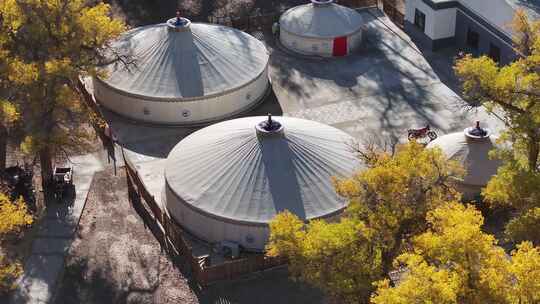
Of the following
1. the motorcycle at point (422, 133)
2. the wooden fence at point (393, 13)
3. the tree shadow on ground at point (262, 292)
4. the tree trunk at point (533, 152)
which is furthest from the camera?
the wooden fence at point (393, 13)

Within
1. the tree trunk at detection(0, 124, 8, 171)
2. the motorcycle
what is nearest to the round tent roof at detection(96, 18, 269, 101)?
the tree trunk at detection(0, 124, 8, 171)

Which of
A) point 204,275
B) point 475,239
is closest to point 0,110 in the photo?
point 204,275

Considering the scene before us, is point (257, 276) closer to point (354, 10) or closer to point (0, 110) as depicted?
point (0, 110)

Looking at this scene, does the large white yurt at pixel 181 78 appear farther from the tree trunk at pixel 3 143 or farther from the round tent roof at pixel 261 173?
the tree trunk at pixel 3 143

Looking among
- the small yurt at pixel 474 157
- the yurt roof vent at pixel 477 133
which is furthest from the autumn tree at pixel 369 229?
the yurt roof vent at pixel 477 133

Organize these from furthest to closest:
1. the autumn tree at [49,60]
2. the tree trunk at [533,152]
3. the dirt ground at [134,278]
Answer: the autumn tree at [49,60]
the dirt ground at [134,278]
the tree trunk at [533,152]

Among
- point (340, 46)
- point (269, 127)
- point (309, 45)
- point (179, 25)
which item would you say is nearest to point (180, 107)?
point (179, 25)
